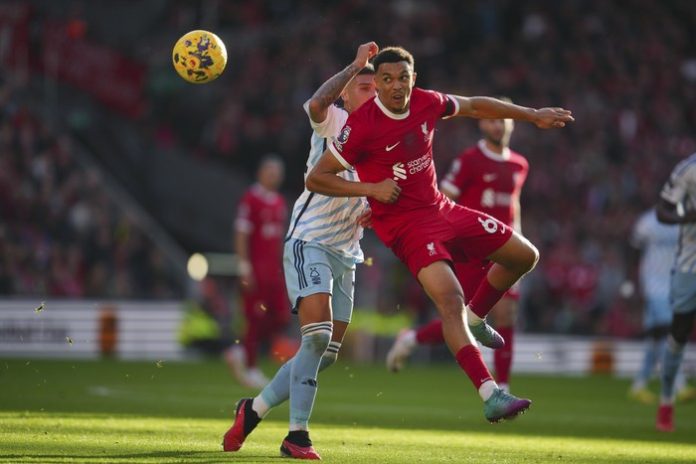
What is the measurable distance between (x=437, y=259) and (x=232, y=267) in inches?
708

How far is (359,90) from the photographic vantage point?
9938 millimetres

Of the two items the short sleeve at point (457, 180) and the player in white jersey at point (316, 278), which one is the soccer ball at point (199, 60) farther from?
the short sleeve at point (457, 180)

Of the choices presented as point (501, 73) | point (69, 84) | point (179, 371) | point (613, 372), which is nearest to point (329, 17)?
point (501, 73)

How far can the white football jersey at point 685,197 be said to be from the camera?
486 inches

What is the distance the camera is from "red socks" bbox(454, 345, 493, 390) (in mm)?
8648

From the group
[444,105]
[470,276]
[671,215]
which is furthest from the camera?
[671,215]

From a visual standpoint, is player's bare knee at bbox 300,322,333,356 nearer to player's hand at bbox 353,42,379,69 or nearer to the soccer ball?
player's hand at bbox 353,42,379,69

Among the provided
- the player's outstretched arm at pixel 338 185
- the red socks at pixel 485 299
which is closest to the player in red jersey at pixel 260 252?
the red socks at pixel 485 299

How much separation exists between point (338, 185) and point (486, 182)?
201 inches

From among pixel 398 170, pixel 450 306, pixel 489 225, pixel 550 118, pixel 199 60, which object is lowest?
pixel 450 306

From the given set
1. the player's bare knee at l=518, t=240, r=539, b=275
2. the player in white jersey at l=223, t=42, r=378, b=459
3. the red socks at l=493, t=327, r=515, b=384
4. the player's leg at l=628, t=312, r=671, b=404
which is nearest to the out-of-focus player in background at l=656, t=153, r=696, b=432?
the red socks at l=493, t=327, r=515, b=384

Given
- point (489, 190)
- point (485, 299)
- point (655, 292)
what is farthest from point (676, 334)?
point (655, 292)

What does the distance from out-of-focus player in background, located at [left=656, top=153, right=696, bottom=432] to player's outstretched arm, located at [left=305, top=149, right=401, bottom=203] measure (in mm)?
4363

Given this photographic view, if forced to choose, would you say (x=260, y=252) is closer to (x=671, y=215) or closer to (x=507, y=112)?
(x=671, y=215)
